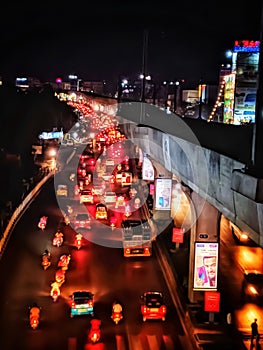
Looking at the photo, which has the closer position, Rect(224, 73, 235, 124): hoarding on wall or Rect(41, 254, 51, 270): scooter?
Rect(41, 254, 51, 270): scooter

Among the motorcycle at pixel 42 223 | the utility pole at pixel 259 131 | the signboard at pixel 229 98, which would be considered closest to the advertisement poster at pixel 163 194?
the motorcycle at pixel 42 223

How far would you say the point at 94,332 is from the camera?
1719 cm

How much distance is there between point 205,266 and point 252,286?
5.29m

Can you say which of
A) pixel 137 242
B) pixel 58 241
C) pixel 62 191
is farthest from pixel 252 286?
pixel 62 191

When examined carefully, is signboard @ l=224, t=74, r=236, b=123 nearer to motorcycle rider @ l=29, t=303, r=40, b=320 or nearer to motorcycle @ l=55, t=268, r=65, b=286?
motorcycle @ l=55, t=268, r=65, b=286

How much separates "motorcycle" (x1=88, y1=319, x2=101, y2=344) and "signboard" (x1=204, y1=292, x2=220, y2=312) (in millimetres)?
3560

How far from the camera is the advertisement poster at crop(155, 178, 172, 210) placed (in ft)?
110

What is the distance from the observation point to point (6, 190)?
171 ft

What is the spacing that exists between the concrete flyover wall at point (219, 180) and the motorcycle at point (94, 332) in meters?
5.46

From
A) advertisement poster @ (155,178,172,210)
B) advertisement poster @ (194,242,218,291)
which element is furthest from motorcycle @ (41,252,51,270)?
advertisement poster @ (155,178,172,210)

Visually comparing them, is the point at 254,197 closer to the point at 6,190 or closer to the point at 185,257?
the point at 185,257

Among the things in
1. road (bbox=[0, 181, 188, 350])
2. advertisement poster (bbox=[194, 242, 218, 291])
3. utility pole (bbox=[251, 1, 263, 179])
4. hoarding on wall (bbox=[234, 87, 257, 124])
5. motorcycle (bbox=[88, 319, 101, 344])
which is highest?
hoarding on wall (bbox=[234, 87, 257, 124])

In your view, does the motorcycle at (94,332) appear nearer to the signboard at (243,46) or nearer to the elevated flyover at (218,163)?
the elevated flyover at (218,163)

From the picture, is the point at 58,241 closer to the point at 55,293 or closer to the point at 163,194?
the point at 163,194
